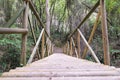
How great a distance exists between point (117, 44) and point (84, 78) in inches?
375

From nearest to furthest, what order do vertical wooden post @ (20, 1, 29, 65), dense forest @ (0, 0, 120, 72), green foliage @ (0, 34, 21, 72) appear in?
vertical wooden post @ (20, 1, 29, 65), green foliage @ (0, 34, 21, 72), dense forest @ (0, 0, 120, 72)

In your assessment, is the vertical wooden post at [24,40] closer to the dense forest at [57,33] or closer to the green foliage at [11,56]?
the dense forest at [57,33]

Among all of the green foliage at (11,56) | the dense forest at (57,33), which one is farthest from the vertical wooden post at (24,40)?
the green foliage at (11,56)

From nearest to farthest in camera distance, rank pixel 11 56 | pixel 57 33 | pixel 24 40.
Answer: pixel 24 40 < pixel 11 56 < pixel 57 33

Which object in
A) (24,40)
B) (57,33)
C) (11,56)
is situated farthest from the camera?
(57,33)

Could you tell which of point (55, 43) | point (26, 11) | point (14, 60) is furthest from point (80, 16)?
point (26, 11)

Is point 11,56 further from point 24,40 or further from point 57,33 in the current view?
point 57,33

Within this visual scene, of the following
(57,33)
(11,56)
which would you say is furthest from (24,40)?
(57,33)

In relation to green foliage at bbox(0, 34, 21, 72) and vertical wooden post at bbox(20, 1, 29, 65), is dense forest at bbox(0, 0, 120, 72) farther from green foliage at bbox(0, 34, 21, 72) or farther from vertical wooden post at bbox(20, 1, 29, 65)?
vertical wooden post at bbox(20, 1, 29, 65)

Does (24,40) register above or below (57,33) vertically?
above

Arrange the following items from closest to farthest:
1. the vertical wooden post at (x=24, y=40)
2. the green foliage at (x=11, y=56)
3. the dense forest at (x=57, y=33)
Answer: the vertical wooden post at (x=24, y=40)
the green foliage at (x=11, y=56)
the dense forest at (x=57, y=33)

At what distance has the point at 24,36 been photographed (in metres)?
2.71

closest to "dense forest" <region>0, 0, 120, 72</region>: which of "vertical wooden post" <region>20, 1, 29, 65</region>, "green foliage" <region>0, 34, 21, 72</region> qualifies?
"green foliage" <region>0, 34, 21, 72</region>

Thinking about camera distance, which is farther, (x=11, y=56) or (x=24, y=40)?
(x=11, y=56)
